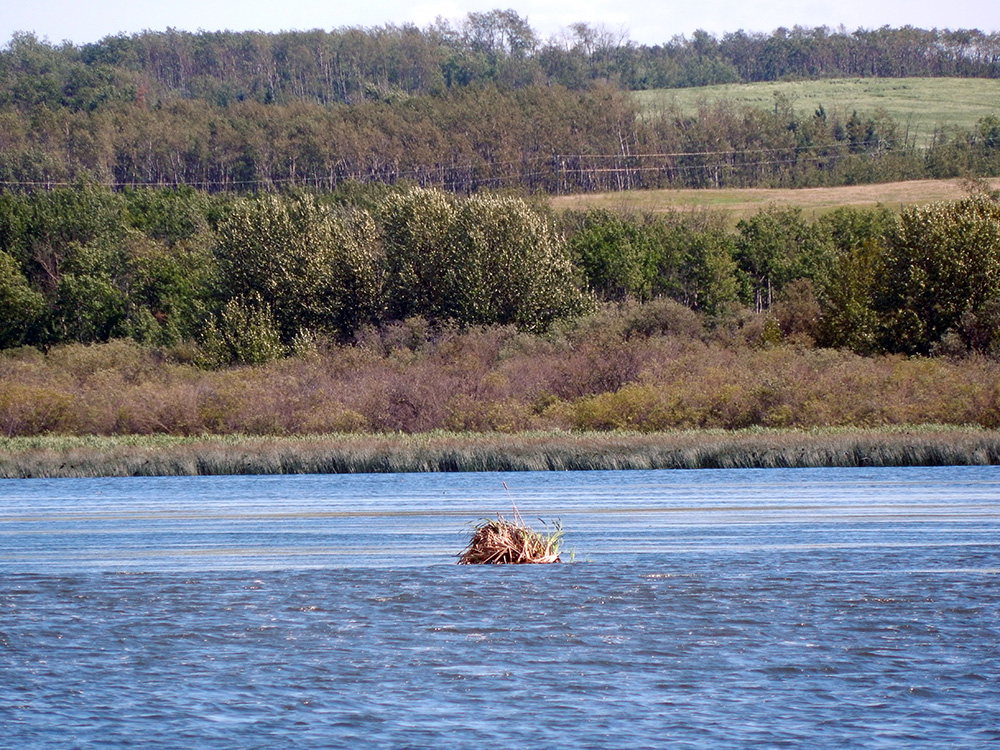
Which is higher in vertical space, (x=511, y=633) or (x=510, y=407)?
(x=511, y=633)

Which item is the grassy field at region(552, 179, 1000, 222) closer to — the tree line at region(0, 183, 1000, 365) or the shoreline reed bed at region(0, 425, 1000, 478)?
the tree line at region(0, 183, 1000, 365)

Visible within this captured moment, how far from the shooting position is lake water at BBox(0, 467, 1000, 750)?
13.1 m

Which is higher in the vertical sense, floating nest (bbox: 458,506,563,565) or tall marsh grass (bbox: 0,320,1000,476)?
floating nest (bbox: 458,506,563,565)

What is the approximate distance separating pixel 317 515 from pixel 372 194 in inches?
3076

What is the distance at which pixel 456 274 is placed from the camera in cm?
7262

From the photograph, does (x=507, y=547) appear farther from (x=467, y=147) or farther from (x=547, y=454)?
(x=467, y=147)

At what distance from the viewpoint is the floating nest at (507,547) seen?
77.2 ft

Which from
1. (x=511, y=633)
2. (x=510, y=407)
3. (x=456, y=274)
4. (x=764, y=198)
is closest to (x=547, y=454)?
(x=510, y=407)

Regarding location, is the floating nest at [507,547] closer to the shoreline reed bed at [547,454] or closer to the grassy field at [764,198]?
the shoreline reed bed at [547,454]

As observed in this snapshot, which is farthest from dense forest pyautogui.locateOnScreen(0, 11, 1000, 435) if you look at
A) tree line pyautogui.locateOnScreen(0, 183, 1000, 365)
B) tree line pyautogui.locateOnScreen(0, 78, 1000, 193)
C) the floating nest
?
the floating nest

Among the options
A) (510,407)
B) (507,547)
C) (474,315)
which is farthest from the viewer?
(474,315)

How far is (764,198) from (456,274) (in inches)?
2683

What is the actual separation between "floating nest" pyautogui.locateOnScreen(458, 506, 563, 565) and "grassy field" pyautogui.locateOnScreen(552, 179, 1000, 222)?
96.4 m

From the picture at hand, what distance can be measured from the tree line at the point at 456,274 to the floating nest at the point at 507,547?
133ft
